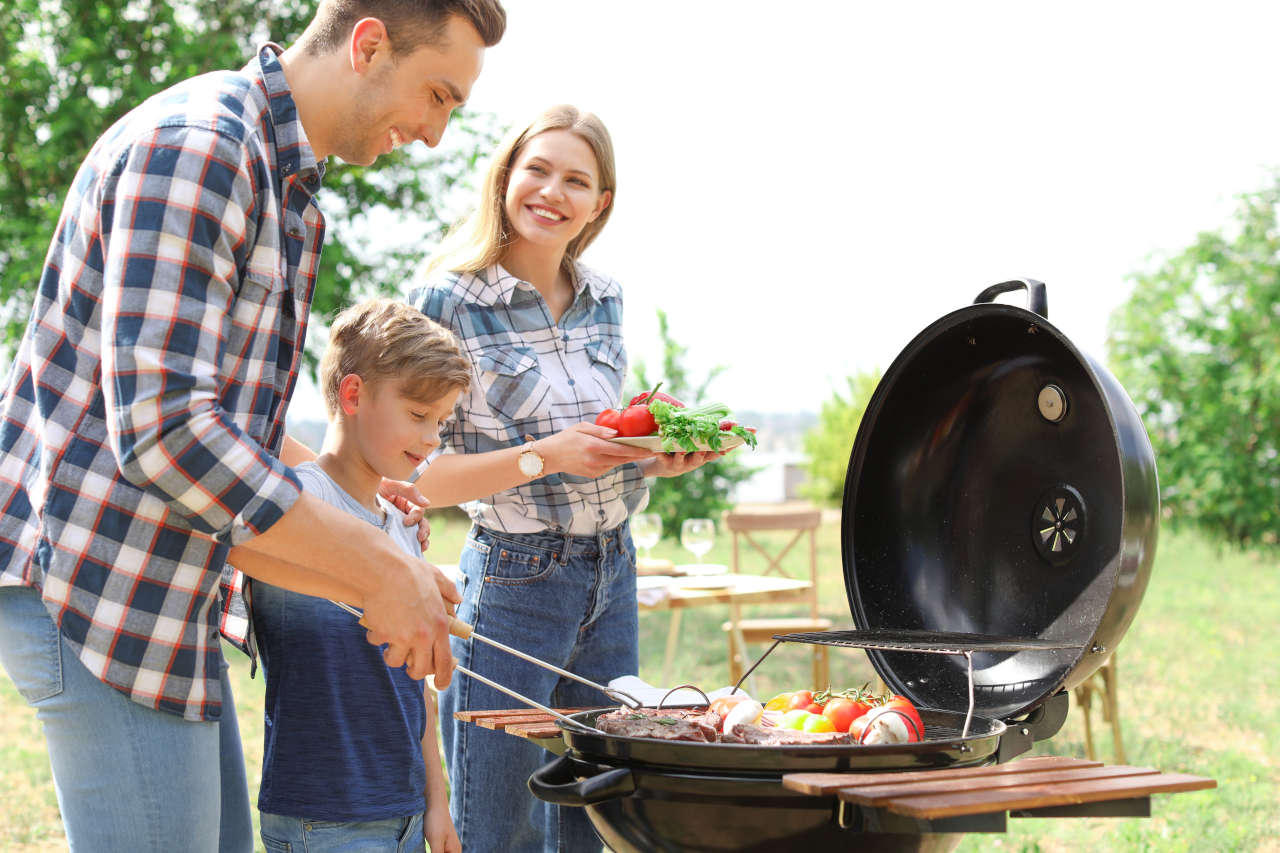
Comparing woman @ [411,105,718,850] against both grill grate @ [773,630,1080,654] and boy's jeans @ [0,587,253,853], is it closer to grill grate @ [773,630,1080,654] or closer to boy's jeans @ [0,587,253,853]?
grill grate @ [773,630,1080,654]

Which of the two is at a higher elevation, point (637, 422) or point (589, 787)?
point (637, 422)

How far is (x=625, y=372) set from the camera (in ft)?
9.79

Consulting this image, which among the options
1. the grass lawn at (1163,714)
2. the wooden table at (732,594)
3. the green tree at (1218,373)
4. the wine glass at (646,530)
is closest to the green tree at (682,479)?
the grass lawn at (1163,714)

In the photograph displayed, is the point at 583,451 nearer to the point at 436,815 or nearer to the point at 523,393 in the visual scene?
the point at 523,393

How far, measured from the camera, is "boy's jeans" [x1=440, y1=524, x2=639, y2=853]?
101 inches

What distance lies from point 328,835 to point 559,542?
0.83m

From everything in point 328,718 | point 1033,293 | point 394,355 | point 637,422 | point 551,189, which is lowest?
point 328,718

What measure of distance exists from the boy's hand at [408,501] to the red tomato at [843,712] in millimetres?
933

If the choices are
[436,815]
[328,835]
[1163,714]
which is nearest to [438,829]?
[436,815]

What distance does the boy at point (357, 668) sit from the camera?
211cm

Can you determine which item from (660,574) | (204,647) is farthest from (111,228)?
(660,574)

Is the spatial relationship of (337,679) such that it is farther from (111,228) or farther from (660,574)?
(660,574)

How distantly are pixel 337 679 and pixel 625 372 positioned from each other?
3.81 feet

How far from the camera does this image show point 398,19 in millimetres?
1711
